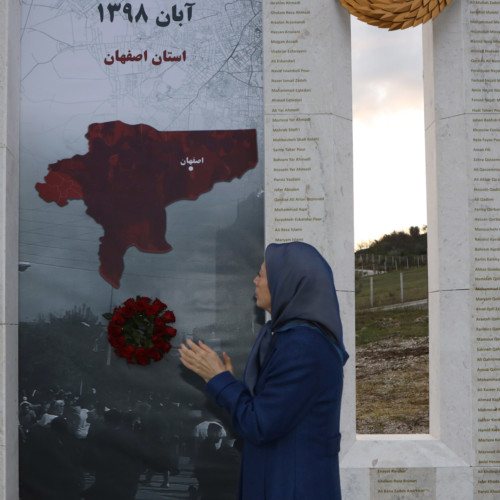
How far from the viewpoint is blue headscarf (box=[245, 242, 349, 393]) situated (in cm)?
193

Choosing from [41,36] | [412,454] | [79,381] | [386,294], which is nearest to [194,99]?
[41,36]

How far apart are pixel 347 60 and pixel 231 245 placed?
1547 mm

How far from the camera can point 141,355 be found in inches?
Result: 167

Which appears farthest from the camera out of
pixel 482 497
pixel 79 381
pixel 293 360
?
pixel 79 381

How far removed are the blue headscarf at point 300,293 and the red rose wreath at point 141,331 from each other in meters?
2.27

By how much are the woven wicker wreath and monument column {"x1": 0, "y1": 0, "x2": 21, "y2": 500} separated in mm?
2324

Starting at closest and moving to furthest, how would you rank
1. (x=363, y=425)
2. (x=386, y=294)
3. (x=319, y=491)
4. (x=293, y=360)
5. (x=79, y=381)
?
(x=293, y=360) → (x=319, y=491) → (x=79, y=381) → (x=363, y=425) → (x=386, y=294)

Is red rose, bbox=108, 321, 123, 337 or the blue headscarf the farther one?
red rose, bbox=108, 321, 123, 337

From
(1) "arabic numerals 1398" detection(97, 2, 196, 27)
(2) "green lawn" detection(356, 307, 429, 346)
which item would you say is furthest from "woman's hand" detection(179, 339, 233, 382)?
(2) "green lawn" detection(356, 307, 429, 346)

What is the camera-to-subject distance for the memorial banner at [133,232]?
4.32 metres

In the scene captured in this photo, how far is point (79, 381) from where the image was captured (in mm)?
4355

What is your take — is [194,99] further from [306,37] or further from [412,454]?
[412,454]

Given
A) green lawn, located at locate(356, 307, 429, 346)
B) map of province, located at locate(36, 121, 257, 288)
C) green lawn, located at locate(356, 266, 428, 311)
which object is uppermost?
map of province, located at locate(36, 121, 257, 288)

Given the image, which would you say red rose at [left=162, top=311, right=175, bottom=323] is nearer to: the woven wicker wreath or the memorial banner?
the memorial banner
